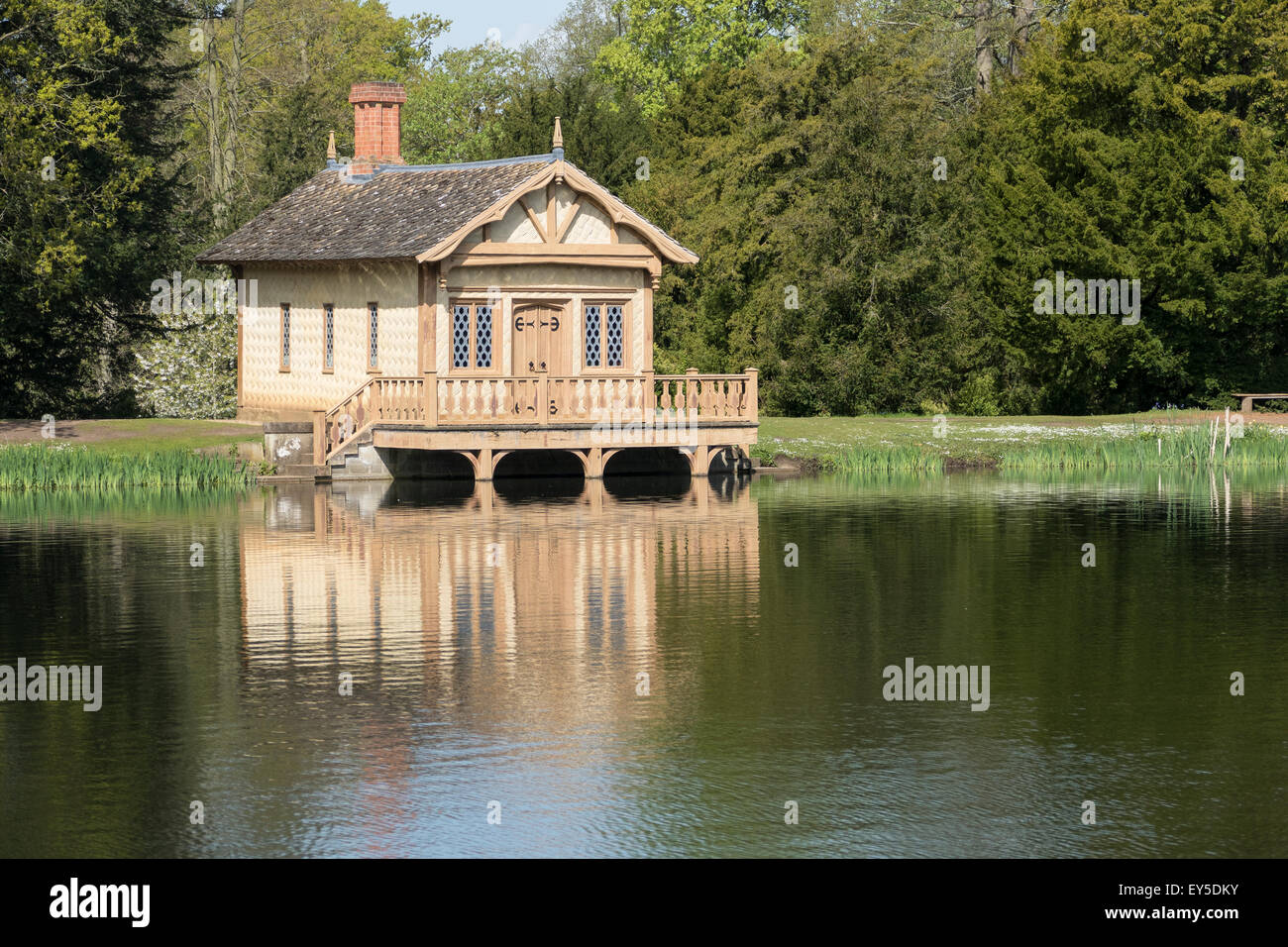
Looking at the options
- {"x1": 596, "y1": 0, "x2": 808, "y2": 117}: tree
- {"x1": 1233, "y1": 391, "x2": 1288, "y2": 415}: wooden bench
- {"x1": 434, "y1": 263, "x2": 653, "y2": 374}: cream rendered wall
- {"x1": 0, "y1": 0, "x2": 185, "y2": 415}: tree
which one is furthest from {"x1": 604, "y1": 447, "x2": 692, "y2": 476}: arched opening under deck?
{"x1": 596, "y1": 0, "x2": 808, "y2": 117}: tree

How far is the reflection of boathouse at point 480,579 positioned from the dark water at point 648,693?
0.29 feet

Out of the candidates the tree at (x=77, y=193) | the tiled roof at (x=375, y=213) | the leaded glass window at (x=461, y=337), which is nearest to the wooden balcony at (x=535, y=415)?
the leaded glass window at (x=461, y=337)

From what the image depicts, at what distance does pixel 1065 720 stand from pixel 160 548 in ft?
52.2

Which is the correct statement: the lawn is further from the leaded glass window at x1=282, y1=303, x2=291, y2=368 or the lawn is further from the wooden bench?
the wooden bench

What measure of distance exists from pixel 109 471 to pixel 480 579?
19.3m

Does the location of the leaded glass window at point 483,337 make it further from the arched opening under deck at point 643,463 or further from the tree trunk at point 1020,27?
the tree trunk at point 1020,27

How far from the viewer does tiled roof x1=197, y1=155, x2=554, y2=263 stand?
1667 inches

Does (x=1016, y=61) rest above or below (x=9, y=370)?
above

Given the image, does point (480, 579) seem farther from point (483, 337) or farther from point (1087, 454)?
point (1087, 454)
